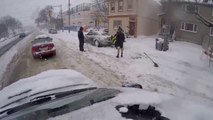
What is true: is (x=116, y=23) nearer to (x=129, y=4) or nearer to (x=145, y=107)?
(x=129, y=4)

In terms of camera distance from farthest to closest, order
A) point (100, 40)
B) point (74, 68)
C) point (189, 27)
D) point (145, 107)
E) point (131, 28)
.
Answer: point (131, 28) → point (189, 27) → point (100, 40) → point (74, 68) → point (145, 107)

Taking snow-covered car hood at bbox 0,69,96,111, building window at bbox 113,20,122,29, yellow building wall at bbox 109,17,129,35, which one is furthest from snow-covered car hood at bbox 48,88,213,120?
building window at bbox 113,20,122,29

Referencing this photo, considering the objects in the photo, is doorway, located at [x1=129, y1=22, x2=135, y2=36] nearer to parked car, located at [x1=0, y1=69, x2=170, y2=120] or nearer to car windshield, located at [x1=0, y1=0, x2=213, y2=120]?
car windshield, located at [x1=0, y1=0, x2=213, y2=120]

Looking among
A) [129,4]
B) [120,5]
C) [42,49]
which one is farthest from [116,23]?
[42,49]

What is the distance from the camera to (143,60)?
15266 millimetres

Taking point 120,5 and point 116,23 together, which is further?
point 116,23

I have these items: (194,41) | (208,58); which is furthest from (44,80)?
(194,41)

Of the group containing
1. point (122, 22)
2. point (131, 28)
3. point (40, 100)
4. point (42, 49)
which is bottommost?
point (42, 49)

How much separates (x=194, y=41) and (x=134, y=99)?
29.8 meters

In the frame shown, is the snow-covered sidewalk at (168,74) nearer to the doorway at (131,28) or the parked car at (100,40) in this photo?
the parked car at (100,40)

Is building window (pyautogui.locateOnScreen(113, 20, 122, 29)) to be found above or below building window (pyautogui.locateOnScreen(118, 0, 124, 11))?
below

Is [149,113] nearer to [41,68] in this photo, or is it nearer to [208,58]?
[41,68]

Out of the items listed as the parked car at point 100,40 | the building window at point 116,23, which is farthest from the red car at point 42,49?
the building window at point 116,23

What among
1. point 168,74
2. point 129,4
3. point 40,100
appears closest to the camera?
point 40,100
